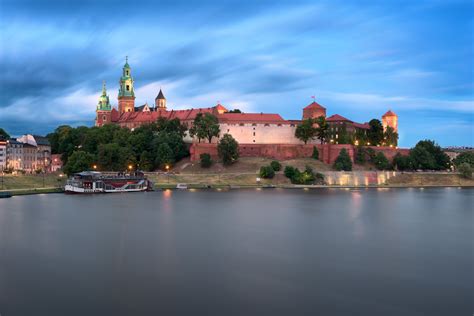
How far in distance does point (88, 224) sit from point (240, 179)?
89.9 feet

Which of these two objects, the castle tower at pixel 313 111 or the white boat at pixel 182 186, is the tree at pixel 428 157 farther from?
the white boat at pixel 182 186

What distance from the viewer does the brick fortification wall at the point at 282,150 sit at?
56562 millimetres

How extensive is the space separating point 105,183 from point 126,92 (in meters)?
39.6

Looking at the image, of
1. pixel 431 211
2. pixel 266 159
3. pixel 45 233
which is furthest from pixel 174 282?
pixel 266 159

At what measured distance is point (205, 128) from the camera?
190 feet

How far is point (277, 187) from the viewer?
50.8m

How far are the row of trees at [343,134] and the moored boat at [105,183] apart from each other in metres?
21.2

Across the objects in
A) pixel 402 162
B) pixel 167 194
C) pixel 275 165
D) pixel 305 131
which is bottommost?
pixel 167 194

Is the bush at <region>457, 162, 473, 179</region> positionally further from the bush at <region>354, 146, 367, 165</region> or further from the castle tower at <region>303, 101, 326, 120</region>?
the castle tower at <region>303, 101, 326, 120</region>

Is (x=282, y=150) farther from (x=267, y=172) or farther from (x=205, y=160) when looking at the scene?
(x=205, y=160)

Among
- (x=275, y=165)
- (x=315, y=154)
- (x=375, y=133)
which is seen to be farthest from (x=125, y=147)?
(x=375, y=133)

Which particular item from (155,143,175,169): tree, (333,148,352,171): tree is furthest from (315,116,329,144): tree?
(155,143,175,169): tree

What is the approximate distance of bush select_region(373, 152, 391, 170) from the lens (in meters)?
58.4

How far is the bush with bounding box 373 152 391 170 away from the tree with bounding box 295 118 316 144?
26.0 ft
